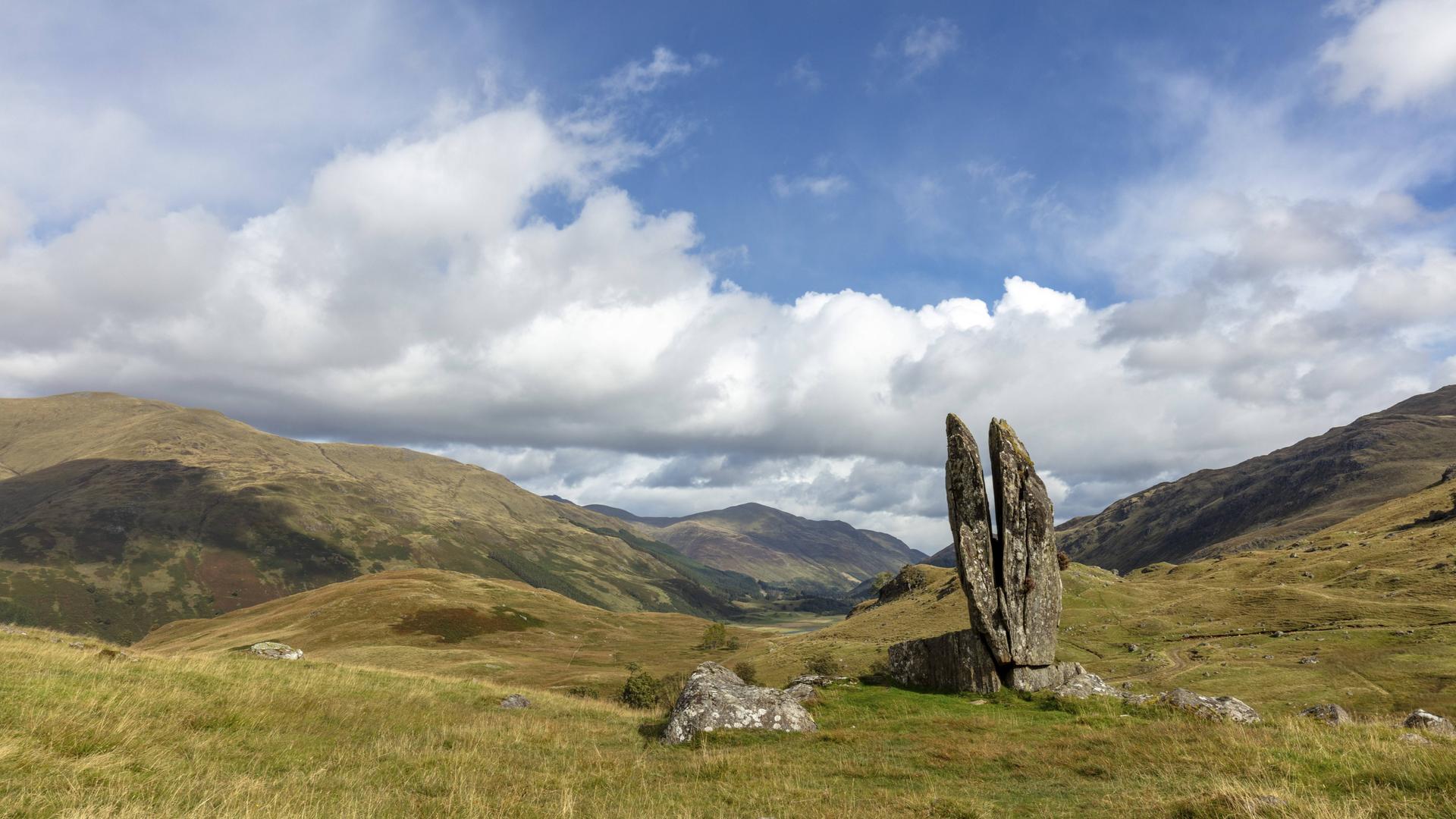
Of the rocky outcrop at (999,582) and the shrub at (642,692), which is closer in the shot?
the rocky outcrop at (999,582)

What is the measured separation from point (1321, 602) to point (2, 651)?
9993 centimetres

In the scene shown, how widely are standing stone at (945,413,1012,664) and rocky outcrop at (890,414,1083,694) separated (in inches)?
1.6

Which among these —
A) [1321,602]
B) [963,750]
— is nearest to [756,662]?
[1321,602]

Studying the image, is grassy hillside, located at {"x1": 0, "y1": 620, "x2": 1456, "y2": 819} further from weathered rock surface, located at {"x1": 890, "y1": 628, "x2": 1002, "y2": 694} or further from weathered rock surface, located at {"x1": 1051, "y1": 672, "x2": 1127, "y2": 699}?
weathered rock surface, located at {"x1": 890, "y1": 628, "x2": 1002, "y2": 694}

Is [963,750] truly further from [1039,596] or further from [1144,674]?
[1144,674]

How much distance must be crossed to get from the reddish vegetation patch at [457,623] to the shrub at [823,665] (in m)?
55.5

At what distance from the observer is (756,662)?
100m

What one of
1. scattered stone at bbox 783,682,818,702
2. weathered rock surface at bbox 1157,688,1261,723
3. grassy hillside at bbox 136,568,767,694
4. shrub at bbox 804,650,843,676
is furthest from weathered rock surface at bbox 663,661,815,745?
shrub at bbox 804,650,843,676

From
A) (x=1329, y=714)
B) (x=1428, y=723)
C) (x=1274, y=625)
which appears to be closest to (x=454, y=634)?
(x=1329, y=714)

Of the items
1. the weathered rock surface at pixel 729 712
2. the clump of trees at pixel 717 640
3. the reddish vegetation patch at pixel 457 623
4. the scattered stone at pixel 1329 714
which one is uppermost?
the weathered rock surface at pixel 729 712

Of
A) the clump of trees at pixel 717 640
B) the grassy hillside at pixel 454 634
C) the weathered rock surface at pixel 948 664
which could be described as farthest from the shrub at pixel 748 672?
the weathered rock surface at pixel 948 664

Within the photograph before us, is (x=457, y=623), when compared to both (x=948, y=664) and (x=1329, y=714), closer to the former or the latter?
(x=948, y=664)

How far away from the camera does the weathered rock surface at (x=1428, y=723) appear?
1953cm

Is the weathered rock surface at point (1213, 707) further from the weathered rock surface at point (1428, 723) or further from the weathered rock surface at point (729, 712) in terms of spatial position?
the weathered rock surface at point (729, 712)
